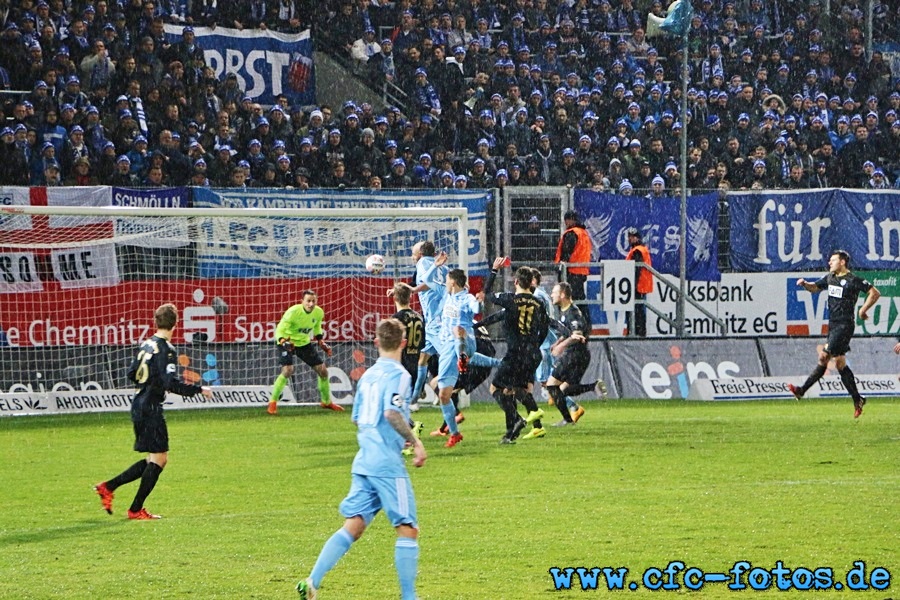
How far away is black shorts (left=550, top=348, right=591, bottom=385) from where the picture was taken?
1858cm

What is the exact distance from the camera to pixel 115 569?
381 inches

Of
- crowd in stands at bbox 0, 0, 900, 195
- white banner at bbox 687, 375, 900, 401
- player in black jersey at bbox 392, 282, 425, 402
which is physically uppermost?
crowd in stands at bbox 0, 0, 900, 195

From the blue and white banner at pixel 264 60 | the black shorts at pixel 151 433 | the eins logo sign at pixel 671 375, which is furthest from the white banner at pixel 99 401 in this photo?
the black shorts at pixel 151 433

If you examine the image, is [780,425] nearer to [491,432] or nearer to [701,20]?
[491,432]

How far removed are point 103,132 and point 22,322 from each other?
144 inches

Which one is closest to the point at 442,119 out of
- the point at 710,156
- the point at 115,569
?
the point at 710,156

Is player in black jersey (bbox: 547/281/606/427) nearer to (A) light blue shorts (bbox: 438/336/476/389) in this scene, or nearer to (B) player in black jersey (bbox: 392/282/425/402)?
(A) light blue shorts (bbox: 438/336/476/389)

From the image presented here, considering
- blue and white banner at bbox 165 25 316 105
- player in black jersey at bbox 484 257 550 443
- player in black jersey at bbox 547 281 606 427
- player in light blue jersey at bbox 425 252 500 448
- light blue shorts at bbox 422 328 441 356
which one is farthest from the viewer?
blue and white banner at bbox 165 25 316 105

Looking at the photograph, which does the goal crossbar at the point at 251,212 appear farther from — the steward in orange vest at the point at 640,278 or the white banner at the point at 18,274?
the steward in orange vest at the point at 640,278

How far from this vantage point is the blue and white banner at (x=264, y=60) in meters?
26.6

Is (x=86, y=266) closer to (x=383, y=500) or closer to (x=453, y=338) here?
(x=453, y=338)

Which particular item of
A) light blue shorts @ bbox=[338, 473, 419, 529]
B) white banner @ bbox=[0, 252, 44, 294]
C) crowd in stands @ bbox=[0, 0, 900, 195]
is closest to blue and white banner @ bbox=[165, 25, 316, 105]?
crowd in stands @ bbox=[0, 0, 900, 195]

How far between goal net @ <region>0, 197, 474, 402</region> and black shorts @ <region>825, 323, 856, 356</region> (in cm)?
552

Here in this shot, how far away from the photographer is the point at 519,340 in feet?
54.1
